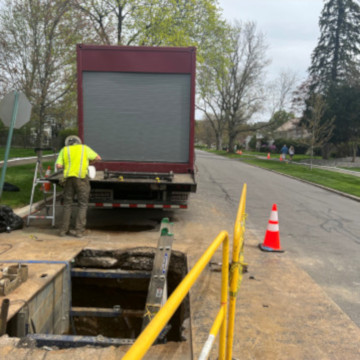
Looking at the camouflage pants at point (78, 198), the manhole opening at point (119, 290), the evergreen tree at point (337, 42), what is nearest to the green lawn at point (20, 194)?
the camouflage pants at point (78, 198)

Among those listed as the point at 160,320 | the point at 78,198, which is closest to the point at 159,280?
the point at 78,198

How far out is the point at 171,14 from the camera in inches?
714

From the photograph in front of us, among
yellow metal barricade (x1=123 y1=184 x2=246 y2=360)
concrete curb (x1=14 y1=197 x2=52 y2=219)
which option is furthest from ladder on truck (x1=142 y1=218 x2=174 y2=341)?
concrete curb (x1=14 y1=197 x2=52 y2=219)

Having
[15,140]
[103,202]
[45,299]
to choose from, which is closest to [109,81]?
[103,202]

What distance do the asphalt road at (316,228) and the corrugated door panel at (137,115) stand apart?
2.77 m

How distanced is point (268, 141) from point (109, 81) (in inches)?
2431

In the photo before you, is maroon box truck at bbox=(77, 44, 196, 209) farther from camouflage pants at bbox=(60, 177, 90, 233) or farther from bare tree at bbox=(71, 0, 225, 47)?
bare tree at bbox=(71, 0, 225, 47)

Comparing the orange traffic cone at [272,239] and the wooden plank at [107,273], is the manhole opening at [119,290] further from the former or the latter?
the orange traffic cone at [272,239]

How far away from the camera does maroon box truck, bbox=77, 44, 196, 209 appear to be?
24.3 feet

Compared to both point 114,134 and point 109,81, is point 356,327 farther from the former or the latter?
point 109,81

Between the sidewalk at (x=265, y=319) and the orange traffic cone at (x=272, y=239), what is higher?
the orange traffic cone at (x=272, y=239)

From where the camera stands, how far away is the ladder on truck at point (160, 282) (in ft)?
13.7

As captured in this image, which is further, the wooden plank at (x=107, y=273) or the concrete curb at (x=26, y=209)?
the concrete curb at (x=26, y=209)

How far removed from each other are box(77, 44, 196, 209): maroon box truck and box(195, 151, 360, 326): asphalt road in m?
2.42
